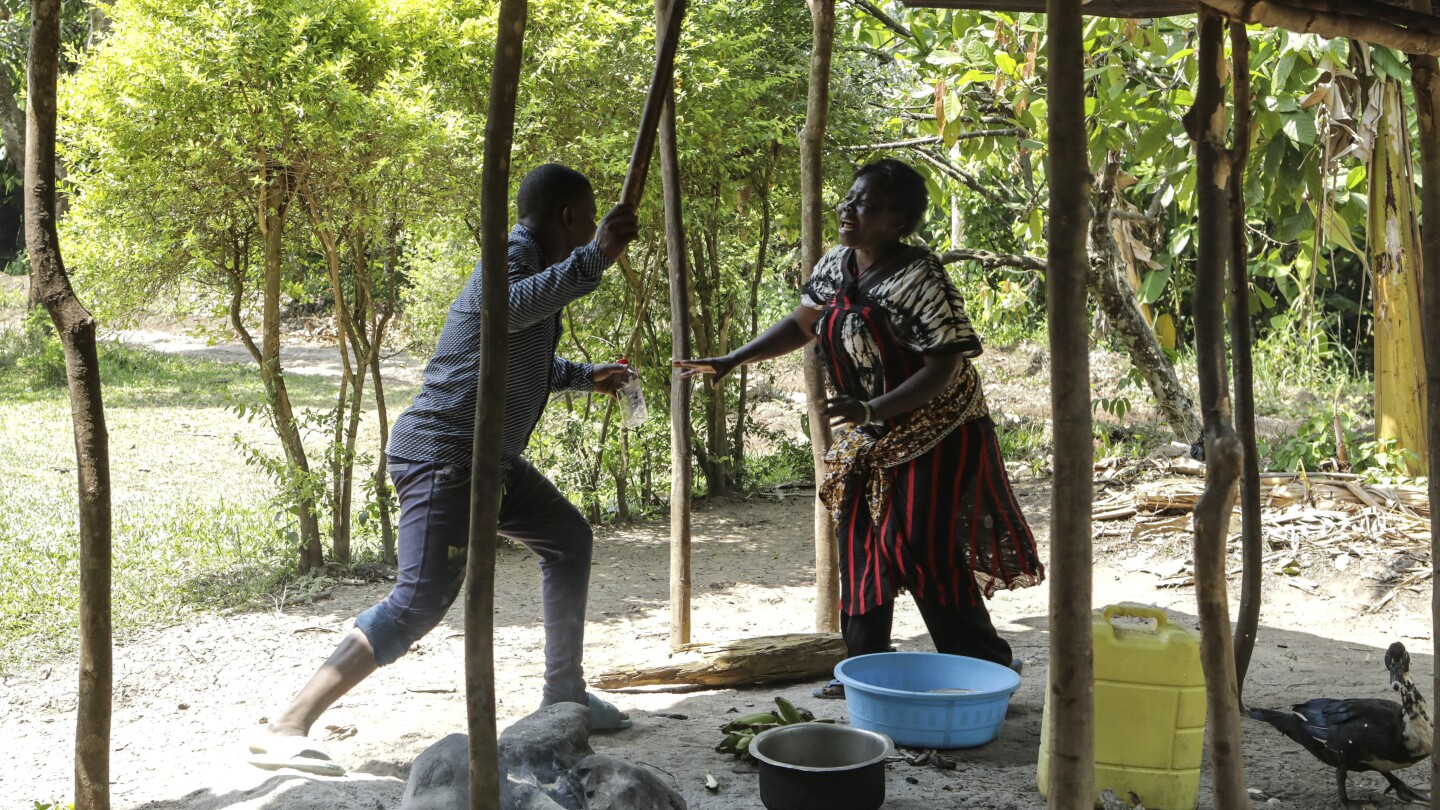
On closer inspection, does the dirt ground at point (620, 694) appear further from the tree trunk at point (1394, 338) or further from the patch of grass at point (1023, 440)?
the patch of grass at point (1023, 440)

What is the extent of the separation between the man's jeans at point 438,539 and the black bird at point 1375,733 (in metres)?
2.13

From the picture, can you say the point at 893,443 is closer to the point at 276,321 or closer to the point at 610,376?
the point at 610,376

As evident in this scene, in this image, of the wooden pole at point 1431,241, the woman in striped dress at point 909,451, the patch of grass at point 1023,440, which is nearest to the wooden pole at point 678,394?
the woman in striped dress at point 909,451

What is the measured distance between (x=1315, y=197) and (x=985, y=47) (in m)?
1.62

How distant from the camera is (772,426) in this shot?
1113 centimetres

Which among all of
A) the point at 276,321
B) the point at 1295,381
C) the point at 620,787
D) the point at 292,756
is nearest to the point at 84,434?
the point at 292,756

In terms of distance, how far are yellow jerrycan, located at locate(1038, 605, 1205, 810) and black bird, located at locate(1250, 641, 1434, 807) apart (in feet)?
1.14

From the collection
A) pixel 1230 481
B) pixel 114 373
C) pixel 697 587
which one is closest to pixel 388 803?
pixel 1230 481

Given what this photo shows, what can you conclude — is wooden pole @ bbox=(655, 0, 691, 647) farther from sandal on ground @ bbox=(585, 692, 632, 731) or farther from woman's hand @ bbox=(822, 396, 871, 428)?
woman's hand @ bbox=(822, 396, 871, 428)

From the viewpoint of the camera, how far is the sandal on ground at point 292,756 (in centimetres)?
316

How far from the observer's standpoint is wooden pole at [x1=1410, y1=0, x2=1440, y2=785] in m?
2.85

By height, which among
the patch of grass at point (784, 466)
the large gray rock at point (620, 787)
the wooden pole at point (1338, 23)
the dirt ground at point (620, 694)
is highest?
the wooden pole at point (1338, 23)

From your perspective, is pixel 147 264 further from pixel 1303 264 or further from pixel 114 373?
pixel 114 373

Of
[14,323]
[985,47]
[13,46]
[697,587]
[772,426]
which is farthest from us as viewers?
[14,323]
